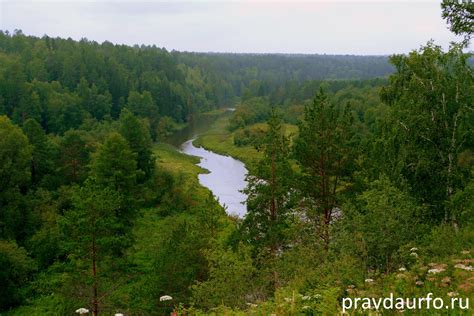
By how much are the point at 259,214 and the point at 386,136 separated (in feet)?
22.6

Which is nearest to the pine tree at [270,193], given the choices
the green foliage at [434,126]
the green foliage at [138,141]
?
the green foliage at [434,126]

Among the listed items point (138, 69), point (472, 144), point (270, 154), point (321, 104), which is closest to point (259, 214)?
point (270, 154)

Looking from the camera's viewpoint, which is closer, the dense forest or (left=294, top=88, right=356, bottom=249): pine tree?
the dense forest

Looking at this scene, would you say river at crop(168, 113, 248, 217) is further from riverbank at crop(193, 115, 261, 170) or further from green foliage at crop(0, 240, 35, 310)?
green foliage at crop(0, 240, 35, 310)

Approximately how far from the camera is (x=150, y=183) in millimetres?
48500

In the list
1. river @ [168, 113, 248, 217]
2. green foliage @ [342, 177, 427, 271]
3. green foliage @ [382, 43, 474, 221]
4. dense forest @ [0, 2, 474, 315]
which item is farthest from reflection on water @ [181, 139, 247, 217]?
green foliage @ [342, 177, 427, 271]

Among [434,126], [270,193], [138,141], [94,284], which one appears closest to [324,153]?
[270,193]

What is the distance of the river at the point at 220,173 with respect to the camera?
160 ft

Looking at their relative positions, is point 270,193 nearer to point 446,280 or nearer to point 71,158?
point 446,280

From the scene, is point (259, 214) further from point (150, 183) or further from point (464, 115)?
point (150, 183)

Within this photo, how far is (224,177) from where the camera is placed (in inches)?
2502

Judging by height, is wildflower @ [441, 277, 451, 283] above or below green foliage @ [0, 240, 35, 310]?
above

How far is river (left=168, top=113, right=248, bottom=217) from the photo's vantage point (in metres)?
48.8

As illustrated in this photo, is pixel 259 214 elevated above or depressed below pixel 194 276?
above
